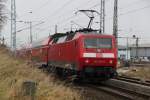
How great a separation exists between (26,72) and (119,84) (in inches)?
430

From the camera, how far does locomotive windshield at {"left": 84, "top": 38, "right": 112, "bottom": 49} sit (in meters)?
22.9

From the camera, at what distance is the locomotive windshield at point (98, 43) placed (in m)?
22.9

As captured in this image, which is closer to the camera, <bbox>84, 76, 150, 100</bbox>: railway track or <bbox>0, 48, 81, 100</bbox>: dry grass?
<bbox>0, 48, 81, 100</bbox>: dry grass

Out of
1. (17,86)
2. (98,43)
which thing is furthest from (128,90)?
(17,86)

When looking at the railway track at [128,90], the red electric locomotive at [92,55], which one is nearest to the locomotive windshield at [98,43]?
the red electric locomotive at [92,55]

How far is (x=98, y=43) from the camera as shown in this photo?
910 inches

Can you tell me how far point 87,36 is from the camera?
75.1ft

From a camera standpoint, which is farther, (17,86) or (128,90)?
(128,90)

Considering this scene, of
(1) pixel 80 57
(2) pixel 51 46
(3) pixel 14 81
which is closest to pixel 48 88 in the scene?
(3) pixel 14 81

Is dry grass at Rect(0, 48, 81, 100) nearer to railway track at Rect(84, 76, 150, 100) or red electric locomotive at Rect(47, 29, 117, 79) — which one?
railway track at Rect(84, 76, 150, 100)

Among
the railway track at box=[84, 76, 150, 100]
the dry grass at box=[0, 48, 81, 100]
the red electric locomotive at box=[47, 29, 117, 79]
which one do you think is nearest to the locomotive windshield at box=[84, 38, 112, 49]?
the red electric locomotive at box=[47, 29, 117, 79]

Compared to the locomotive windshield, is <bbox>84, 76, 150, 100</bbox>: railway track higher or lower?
lower

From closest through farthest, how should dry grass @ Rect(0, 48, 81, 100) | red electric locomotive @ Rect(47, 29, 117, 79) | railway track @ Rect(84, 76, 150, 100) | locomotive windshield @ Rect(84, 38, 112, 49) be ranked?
A: dry grass @ Rect(0, 48, 81, 100) < railway track @ Rect(84, 76, 150, 100) < red electric locomotive @ Rect(47, 29, 117, 79) < locomotive windshield @ Rect(84, 38, 112, 49)

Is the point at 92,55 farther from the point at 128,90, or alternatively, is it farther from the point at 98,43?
the point at 128,90
